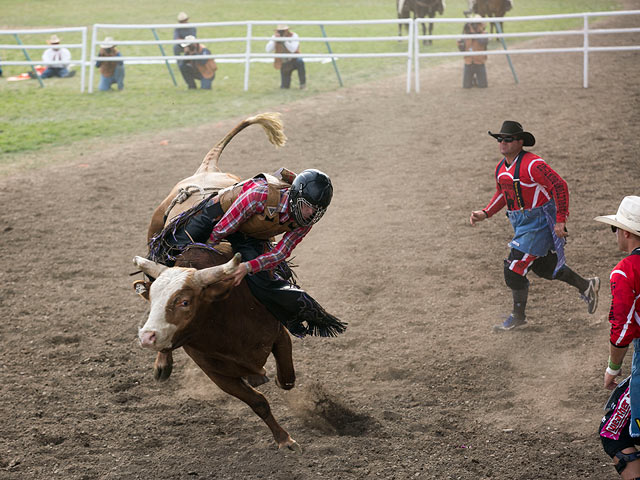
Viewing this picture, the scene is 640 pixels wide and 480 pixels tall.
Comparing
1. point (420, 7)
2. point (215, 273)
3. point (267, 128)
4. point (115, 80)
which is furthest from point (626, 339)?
point (420, 7)

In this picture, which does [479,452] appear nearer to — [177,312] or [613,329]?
[613,329]

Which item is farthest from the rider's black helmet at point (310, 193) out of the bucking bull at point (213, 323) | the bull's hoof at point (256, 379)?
the bull's hoof at point (256, 379)

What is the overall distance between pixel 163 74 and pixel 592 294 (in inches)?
545

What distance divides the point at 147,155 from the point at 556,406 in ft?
27.2

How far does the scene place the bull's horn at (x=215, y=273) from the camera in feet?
12.6

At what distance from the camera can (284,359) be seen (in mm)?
4727

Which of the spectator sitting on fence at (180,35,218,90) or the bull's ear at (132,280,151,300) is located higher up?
the spectator sitting on fence at (180,35,218,90)

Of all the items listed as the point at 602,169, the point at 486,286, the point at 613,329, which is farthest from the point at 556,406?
the point at 602,169

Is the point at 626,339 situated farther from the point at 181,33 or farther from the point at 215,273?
the point at 181,33

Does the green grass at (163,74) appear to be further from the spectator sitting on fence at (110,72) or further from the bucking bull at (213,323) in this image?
the bucking bull at (213,323)

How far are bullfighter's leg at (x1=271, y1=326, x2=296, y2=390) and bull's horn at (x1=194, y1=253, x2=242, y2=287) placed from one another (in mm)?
968

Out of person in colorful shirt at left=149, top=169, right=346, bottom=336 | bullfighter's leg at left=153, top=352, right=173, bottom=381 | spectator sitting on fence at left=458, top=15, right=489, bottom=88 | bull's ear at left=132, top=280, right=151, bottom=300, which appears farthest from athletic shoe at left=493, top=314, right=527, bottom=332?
spectator sitting on fence at left=458, top=15, right=489, bottom=88

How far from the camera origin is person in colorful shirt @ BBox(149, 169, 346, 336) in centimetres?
427

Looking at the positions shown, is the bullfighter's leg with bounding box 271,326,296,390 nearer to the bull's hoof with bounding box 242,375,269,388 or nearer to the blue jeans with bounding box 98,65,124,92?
the bull's hoof with bounding box 242,375,269,388
